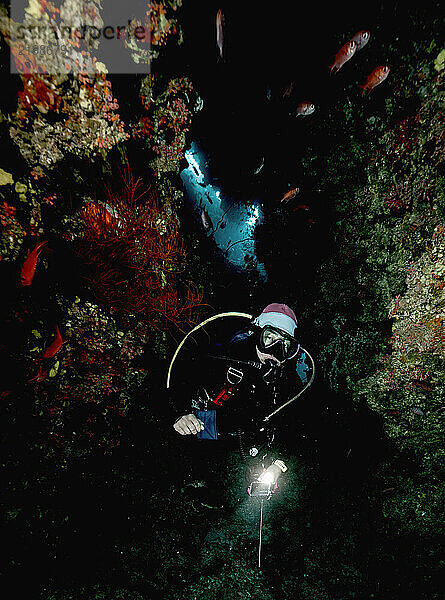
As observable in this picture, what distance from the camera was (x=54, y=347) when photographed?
8.68ft

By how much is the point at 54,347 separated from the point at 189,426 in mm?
1715

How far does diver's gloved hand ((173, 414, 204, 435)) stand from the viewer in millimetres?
2541

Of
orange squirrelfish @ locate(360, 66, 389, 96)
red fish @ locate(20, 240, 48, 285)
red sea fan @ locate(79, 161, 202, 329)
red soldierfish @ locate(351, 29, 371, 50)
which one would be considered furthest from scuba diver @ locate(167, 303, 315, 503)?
red soldierfish @ locate(351, 29, 371, 50)

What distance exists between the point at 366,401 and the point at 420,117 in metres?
3.17

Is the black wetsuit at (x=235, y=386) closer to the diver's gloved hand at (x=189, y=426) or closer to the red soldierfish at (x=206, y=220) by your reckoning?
the diver's gloved hand at (x=189, y=426)

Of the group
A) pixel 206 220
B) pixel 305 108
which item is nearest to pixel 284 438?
pixel 206 220

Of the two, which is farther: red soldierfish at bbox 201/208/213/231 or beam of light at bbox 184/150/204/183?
red soldierfish at bbox 201/208/213/231

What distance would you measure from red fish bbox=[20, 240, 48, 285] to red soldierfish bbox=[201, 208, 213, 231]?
2.01 meters

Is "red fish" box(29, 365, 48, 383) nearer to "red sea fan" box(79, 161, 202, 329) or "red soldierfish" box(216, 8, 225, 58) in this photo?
"red sea fan" box(79, 161, 202, 329)

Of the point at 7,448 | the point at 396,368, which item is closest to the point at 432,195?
the point at 396,368

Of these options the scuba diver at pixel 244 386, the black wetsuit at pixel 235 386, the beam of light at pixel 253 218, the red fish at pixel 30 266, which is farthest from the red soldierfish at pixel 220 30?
the black wetsuit at pixel 235 386

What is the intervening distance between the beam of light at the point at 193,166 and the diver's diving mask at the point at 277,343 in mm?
2253

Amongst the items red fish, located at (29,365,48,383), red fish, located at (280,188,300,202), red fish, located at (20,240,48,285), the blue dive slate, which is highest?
red fish, located at (280,188,300,202)

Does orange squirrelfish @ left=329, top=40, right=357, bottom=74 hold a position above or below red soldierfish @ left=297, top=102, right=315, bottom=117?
below
